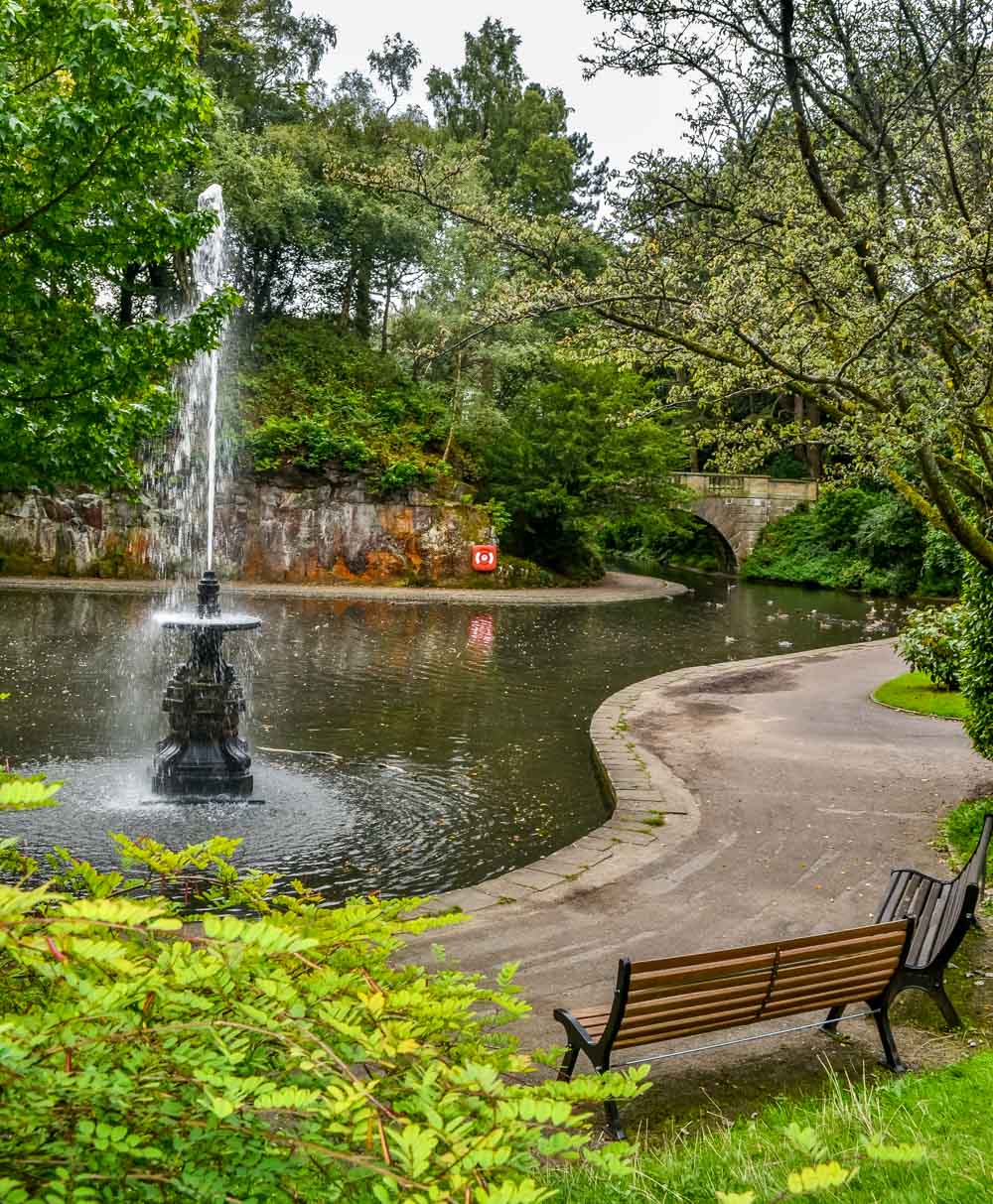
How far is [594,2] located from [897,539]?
34701 mm

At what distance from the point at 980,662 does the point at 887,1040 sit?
17.2 feet

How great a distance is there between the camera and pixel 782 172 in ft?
27.7

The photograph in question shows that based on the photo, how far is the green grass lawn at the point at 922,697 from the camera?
14.5m

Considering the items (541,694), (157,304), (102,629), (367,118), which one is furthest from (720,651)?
(367,118)

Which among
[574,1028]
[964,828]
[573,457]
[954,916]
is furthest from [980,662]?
[573,457]

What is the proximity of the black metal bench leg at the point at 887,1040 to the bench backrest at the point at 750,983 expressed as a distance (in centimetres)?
9

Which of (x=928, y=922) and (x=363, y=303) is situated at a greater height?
(x=363, y=303)

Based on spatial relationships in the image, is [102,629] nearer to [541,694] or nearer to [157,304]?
[541,694]

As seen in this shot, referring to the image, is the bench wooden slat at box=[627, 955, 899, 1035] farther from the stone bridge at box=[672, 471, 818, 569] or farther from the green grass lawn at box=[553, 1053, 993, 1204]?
the stone bridge at box=[672, 471, 818, 569]

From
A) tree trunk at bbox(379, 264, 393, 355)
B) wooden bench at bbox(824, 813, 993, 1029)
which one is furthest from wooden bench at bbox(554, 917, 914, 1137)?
tree trunk at bbox(379, 264, 393, 355)

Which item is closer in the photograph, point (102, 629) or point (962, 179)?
point (962, 179)

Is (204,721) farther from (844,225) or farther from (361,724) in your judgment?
(844,225)

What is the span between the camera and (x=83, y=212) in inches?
369

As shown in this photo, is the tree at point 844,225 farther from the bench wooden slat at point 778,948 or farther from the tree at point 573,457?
the tree at point 573,457
